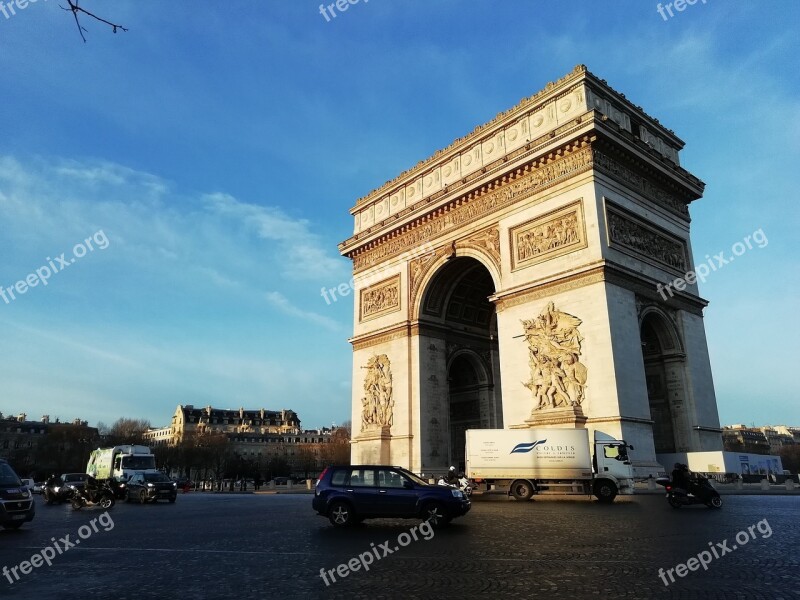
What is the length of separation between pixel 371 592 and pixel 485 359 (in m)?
26.5

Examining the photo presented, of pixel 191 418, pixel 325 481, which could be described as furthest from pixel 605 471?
pixel 191 418

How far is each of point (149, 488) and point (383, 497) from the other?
1615 cm

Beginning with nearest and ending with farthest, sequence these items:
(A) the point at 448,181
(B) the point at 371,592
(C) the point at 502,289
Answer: (B) the point at 371,592 → (C) the point at 502,289 → (A) the point at 448,181

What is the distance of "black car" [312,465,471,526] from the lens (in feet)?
37.3

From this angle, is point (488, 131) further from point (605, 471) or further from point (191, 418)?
point (191, 418)

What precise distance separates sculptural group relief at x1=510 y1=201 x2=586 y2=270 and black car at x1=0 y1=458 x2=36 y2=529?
1828 centimetres

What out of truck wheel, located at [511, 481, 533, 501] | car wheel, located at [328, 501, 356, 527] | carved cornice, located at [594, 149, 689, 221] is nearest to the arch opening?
carved cornice, located at [594, 149, 689, 221]

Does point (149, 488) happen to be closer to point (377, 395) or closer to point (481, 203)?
point (377, 395)

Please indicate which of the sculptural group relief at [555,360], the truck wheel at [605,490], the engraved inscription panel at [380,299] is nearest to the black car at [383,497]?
the truck wheel at [605,490]

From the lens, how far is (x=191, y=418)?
12500 centimetres

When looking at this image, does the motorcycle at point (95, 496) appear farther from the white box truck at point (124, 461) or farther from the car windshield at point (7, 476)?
the white box truck at point (124, 461)

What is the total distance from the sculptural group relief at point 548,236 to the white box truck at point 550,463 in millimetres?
7211

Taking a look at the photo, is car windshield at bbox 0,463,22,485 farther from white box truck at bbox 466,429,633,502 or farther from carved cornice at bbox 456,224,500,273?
carved cornice at bbox 456,224,500,273

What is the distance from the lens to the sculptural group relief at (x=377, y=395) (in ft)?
94.5
